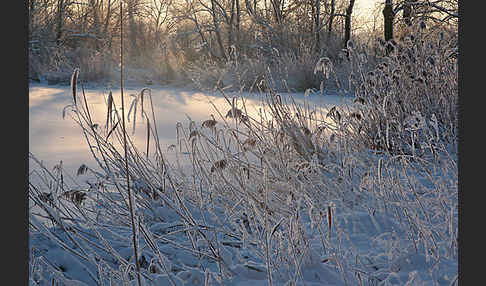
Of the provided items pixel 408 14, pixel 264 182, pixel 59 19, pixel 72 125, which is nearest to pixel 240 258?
pixel 264 182

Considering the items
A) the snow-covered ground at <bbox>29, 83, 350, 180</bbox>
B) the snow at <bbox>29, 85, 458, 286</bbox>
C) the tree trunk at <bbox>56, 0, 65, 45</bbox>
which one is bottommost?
the snow at <bbox>29, 85, 458, 286</bbox>

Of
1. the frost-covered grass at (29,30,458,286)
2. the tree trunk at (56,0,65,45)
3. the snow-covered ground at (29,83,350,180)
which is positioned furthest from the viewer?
the tree trunk at (56,0,65,45)

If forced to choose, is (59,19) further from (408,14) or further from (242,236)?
(242,236)

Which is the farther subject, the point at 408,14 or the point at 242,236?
the point at 408,14

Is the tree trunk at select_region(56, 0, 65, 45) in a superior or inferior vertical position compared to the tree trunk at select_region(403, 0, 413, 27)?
superior

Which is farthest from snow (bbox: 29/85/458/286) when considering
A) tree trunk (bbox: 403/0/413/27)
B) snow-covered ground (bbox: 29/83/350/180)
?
tree trunk (bbox: 403/0/413/27)

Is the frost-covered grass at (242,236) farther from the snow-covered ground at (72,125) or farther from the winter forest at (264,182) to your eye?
the snow-covered ground at (72,125)

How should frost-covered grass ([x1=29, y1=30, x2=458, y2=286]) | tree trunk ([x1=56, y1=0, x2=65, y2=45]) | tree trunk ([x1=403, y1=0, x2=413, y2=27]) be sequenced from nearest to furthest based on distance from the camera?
1. frost-covered grass ([x1=29, y1=30, x2=458, y2=286])
2. tree trunk ([x1=403, y1=0, x2=413, y2=27])
3. tree trunk ([x1=56, y1=0, x2=65, y2=45])

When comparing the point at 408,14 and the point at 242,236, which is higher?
the point at 408,14

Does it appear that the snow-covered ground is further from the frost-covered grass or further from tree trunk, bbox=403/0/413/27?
tree trunk, bbox=403/0/413/27

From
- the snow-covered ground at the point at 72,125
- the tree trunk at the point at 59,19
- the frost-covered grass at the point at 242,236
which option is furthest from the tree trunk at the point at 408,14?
the tree trunk at the point at 59,19

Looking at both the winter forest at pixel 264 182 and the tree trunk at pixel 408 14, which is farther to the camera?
the tree trunk at pixel 408 14

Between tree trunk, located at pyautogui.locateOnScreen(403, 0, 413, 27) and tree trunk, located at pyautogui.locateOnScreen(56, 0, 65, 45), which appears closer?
tree trunk, located at pyautogui.locateOnScreen(403, 0, 413, 27)
